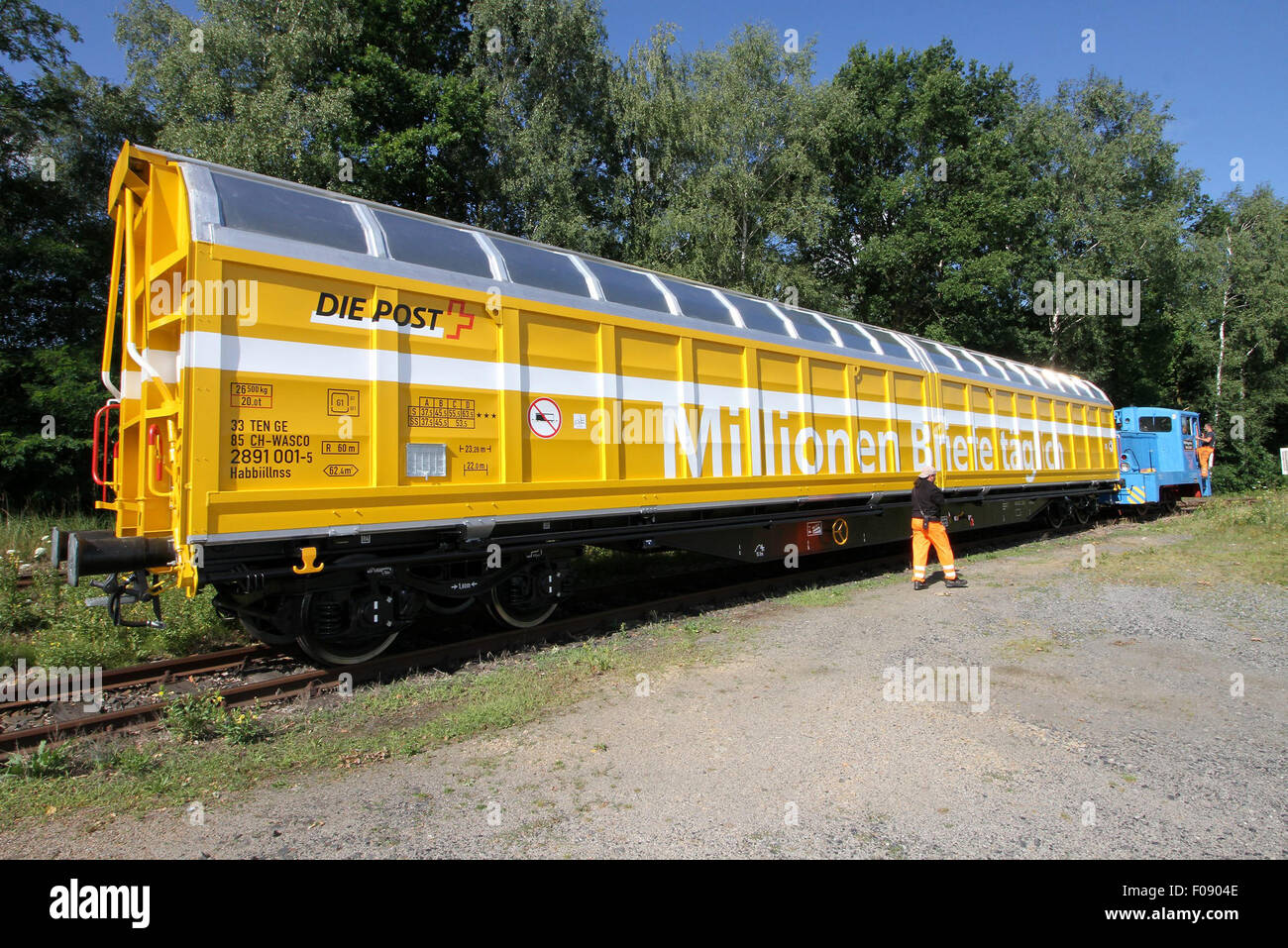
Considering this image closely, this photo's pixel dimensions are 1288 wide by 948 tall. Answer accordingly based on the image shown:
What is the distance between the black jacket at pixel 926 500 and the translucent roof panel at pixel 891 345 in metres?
2.42

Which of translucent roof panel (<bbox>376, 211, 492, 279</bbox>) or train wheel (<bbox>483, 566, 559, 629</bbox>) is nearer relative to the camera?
translucent roof panel (<bbox>376, 211, 492, 279</bbox>)

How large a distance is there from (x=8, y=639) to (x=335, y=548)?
4.05 m

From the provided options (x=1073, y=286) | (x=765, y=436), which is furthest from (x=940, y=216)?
(x=765, y=436)

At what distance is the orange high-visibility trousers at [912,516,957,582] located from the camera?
9500 millimetres

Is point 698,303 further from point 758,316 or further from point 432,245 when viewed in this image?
point 432,245

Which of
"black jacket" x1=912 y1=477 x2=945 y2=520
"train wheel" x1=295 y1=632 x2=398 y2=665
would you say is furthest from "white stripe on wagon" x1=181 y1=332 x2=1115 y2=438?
"train wheel" x1=295 y1=632 x2=398 y2=665

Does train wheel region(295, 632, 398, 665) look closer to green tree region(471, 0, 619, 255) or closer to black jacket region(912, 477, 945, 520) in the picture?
black jacket region(912, 477, 945, 520)

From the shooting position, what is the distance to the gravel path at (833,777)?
134 inches

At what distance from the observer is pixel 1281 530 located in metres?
14.0

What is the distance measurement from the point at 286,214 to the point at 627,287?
344cm

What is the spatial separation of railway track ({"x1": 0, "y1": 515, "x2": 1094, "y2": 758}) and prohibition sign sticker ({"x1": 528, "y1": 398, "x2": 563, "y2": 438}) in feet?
6.62

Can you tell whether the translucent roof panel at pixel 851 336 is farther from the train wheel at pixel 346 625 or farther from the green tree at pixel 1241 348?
the green tree at pixel 1241 348

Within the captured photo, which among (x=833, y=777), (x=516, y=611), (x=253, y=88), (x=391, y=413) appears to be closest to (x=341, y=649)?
(x=516, y=611)

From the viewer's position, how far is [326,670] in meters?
5.91
